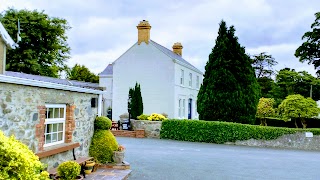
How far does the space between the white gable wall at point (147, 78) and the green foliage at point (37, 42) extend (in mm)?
14639

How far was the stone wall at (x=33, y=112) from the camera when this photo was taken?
250 inches

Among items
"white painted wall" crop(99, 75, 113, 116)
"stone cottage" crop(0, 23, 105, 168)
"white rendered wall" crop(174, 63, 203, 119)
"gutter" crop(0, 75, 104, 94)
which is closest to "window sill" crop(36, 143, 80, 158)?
"stone cottage" crop(0, 23, 105, 168)

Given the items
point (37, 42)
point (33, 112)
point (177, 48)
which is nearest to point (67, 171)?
point (33, 112)

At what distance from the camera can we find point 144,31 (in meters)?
30.6

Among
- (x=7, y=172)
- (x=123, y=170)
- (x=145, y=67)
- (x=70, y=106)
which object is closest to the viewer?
(x=7, y=172)

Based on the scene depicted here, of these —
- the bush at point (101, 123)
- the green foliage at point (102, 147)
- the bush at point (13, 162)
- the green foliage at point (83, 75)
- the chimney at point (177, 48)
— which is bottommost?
the green foliage at point (102, 147)

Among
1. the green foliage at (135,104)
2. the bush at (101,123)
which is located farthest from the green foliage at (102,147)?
the green foliage at (135,104)

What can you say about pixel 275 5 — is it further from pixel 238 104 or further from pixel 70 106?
pixel 70 106

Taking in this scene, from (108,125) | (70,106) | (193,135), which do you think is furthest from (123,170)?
(193,135)

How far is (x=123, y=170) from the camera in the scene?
9.91 meters

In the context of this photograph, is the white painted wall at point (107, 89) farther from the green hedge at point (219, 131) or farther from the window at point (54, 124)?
the window at point (54, 124)

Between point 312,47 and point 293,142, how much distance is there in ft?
68.3

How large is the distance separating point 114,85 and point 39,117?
2466cm

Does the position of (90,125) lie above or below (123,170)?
above
